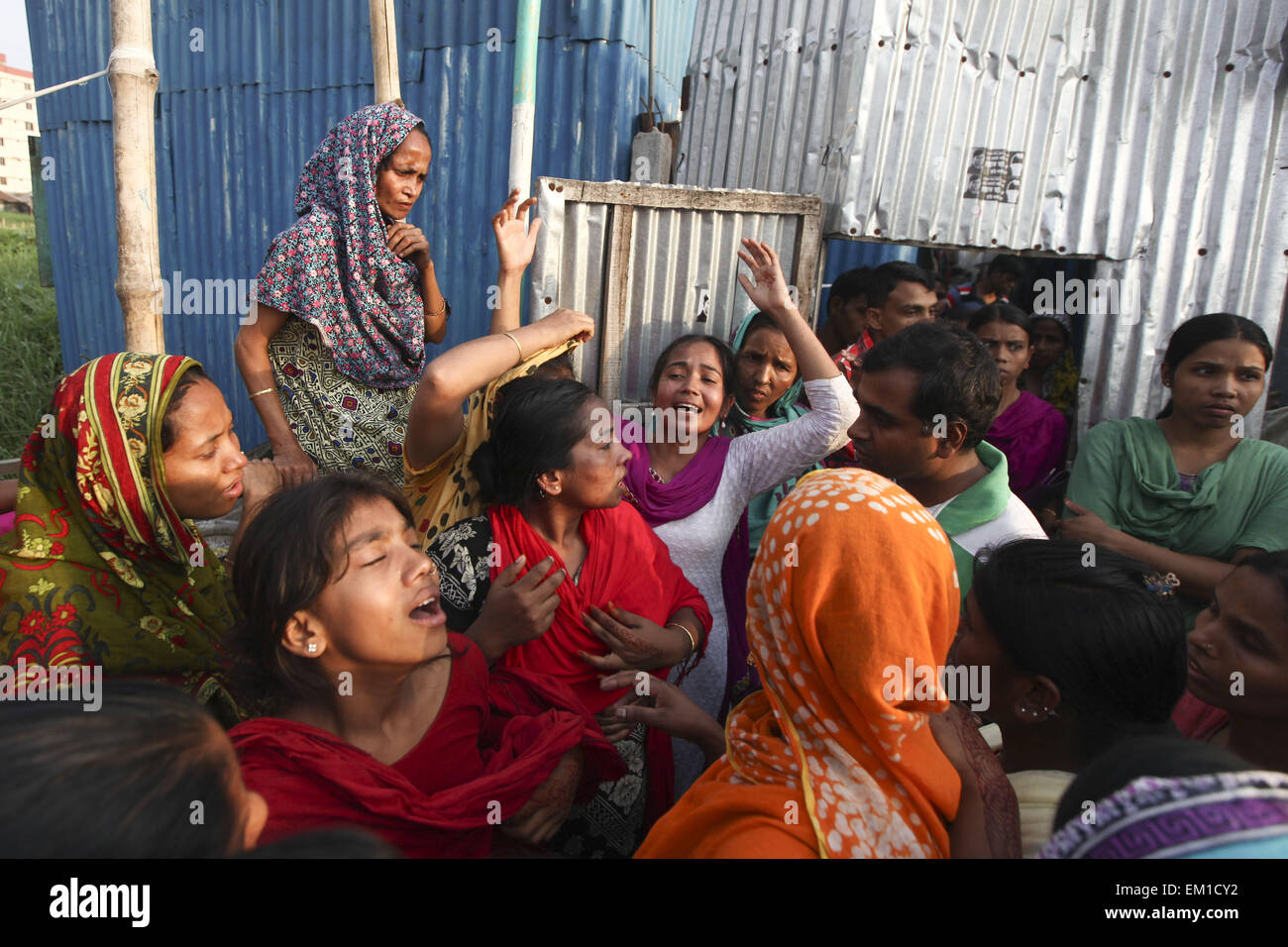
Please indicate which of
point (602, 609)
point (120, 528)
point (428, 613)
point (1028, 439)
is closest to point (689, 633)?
point (602, 609)

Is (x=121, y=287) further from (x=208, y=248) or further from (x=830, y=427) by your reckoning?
(x=208, y=248)

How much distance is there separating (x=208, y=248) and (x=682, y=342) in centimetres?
573

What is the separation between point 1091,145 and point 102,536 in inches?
163

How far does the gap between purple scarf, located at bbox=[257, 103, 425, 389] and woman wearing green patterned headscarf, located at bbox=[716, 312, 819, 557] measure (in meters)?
1.45

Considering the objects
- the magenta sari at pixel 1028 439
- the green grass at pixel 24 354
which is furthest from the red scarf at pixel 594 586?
the green grass at pixel 24 354

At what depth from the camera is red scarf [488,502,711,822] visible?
2.07 metres

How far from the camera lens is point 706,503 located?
273cm

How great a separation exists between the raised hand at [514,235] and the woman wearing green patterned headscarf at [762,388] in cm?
100

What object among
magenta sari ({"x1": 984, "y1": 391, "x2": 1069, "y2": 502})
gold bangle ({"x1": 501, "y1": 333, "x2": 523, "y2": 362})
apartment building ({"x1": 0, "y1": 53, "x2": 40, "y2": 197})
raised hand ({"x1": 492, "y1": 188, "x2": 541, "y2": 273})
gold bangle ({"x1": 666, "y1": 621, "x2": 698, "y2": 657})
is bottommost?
gold bangle ({"x1": 666, "y1": 621, "x2": 698, "y2": 657})

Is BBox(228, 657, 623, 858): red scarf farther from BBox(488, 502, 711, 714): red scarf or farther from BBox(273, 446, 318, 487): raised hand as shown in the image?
BBox(273, 446, 318, 487): raised hand

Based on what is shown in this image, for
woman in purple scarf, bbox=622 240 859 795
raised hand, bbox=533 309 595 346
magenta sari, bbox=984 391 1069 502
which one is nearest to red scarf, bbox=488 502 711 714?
woman in purple scarf, bbox=622 240 859 795

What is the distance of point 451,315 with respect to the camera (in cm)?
575

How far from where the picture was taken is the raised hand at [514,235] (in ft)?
10.2

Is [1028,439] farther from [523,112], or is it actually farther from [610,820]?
[523,112]
